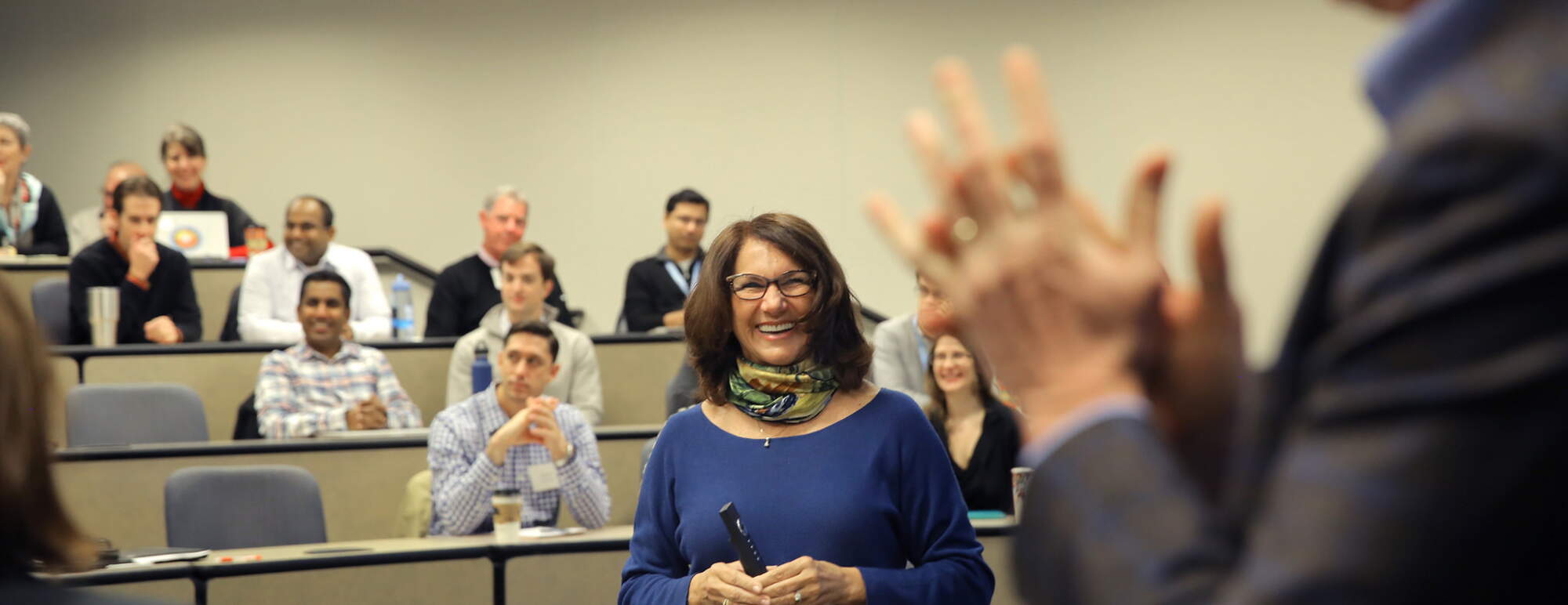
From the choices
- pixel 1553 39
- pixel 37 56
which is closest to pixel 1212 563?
pixel 1553 39

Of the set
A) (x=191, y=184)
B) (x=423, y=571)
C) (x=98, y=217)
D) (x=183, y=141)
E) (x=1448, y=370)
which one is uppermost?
(x=183, y=141)

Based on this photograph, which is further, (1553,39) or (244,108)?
(244,108)

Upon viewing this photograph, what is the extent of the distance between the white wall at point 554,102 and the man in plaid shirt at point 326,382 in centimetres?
323

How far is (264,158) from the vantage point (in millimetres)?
8727

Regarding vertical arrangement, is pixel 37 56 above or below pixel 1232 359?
above

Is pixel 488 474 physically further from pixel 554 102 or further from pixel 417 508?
pixel 554 102

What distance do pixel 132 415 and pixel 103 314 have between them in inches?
41.6

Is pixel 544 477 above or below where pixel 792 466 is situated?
below

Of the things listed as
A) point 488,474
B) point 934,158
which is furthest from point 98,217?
point 934,158

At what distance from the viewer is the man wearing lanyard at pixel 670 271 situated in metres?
6.60

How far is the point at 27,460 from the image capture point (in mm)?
1000

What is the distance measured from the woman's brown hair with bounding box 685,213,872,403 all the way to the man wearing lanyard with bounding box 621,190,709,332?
4.17 meters

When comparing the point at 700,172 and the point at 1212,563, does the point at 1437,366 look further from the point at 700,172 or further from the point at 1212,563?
the point at 700,172

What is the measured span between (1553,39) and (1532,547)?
0.20 metres
